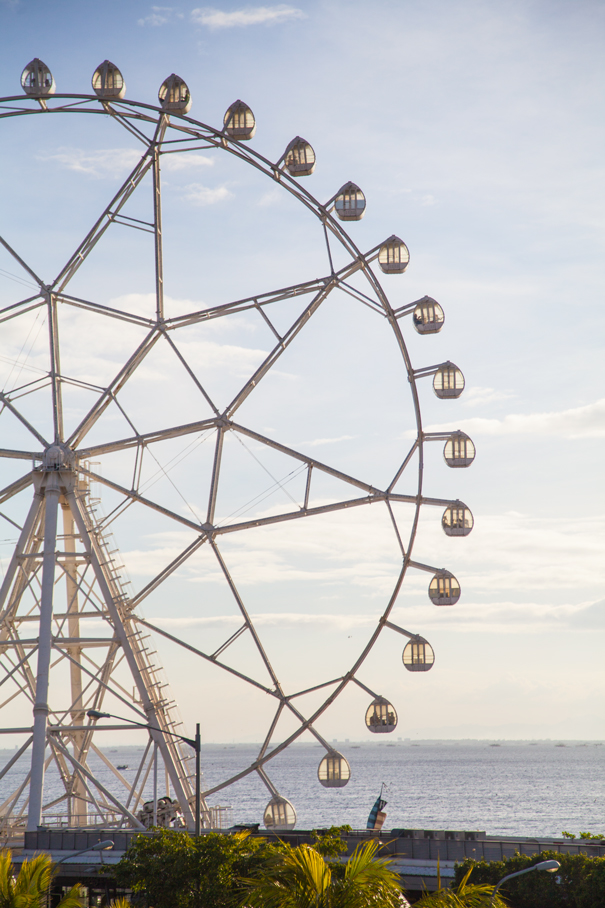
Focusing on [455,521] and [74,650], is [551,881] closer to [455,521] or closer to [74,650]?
[455,521]

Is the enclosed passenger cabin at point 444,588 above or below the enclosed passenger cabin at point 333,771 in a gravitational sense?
above

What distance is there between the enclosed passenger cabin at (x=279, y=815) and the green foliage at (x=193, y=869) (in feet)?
17.5

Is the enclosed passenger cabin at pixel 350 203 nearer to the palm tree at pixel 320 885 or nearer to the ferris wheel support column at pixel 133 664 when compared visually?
the ferris wheel support column at pixel 133 664

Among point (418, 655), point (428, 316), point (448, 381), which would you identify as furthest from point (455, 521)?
point (428, 316)

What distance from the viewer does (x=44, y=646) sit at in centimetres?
3097

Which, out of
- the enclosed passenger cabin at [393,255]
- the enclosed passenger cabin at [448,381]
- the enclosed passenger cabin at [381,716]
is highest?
the enclosed passenger cabin at [393,255]

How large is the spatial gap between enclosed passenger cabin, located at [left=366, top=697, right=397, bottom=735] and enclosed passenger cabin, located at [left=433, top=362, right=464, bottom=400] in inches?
402

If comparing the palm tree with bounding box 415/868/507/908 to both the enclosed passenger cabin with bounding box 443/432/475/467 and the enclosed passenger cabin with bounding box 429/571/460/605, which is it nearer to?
the enclosed passenger cabin with bounding box 429/571/460/605

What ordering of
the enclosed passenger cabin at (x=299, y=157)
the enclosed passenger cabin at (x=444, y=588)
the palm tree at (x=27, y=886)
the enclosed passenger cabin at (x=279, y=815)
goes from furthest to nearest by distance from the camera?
the enclosed passenger cabin at (x=299, y=157)
the enclosed passenger cabin at (x=444, y=588)
the enclosed passenger cabin at (x=279, y=815)
the palm tree at (x=27, y=886)

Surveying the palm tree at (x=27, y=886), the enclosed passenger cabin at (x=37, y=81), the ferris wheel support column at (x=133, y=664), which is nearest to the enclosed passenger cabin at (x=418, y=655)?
the ferris wheel support column at (x=133, y=664)

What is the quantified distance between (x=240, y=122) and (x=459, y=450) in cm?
1273

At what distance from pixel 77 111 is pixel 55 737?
19.7 meters

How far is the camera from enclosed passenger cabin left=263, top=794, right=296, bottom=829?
1135 inches

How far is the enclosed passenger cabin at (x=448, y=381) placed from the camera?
110 feet
